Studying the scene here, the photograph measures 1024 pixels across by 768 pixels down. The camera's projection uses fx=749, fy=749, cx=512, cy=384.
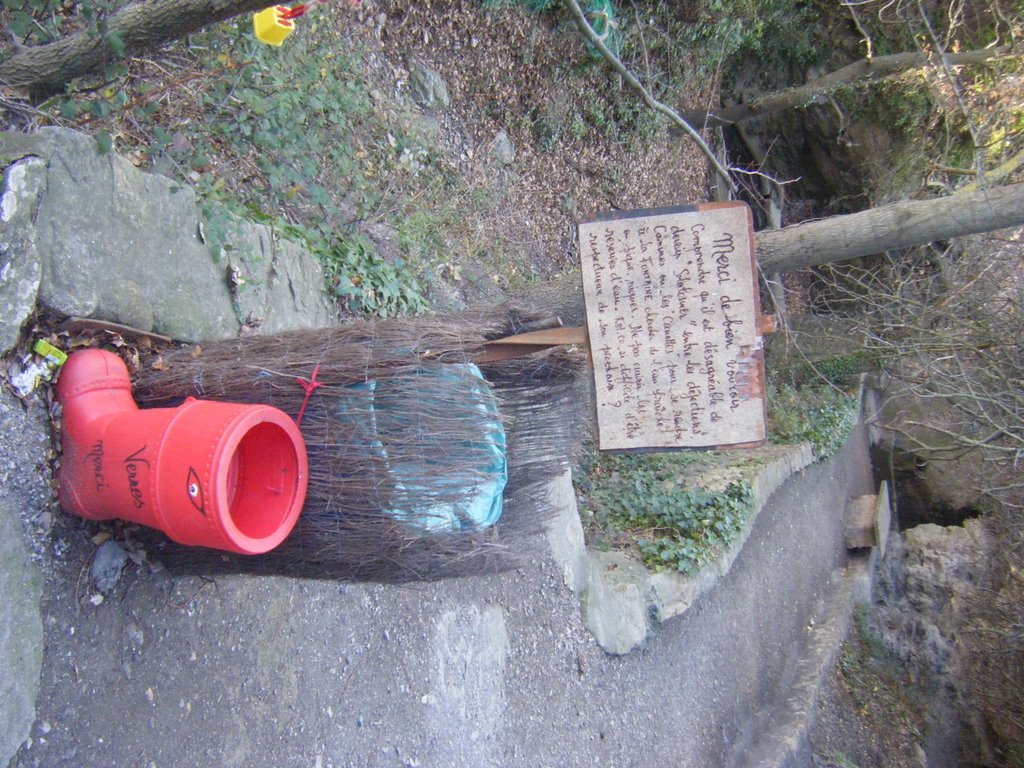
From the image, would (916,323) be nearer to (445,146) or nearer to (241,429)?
(445,146)

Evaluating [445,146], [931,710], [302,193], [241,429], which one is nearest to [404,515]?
[241,429]

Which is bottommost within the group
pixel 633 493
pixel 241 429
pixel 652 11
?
pixel 633 493

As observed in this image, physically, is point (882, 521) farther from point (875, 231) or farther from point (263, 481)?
Answer: point (263, 481)

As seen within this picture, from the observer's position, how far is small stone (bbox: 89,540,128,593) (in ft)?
7.89

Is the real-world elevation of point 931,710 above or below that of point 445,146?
below

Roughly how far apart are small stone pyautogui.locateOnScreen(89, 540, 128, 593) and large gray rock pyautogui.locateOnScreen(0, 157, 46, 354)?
70 cm

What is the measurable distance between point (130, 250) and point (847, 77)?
23.3ft

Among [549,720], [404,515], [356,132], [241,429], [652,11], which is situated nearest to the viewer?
[241,429]

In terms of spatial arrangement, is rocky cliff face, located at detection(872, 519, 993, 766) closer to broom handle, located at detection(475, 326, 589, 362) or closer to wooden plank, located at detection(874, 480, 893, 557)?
wooden plank, located at detection(874, 480, 893, 557)

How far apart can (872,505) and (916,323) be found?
340 cm

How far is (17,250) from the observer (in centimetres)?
217

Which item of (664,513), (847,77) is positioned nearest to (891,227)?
(664,513)

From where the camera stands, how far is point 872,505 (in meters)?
9.17

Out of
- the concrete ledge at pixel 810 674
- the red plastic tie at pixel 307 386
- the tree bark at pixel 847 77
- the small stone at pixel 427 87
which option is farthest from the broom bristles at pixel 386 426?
the tree bark at pixel 847 77
